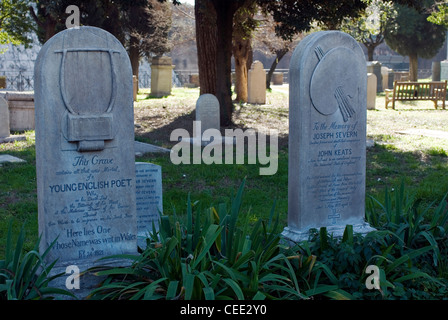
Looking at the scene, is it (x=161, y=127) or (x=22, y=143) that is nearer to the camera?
(x=22, y=143)

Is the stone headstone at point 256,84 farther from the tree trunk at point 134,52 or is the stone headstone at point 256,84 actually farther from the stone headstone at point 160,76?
the tree trunk at point 134,52

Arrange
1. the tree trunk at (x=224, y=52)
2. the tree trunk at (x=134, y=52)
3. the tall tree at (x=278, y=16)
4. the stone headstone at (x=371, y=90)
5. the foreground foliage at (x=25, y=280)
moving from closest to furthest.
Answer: the foreground foliage at (x=25, y=280), the tall tree at (x=278, y=16), the tree trunk at (x=224, y=52), the stone headstone at (x=371, y=90), the tree trunk at (x=134, y=52)

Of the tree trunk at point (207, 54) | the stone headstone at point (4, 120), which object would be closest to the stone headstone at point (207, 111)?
the tree trunk at point (207, 54)

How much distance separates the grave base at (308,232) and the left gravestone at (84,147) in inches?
65.0

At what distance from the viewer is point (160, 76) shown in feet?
86.2

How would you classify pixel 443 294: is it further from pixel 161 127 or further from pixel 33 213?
pixel 161 127

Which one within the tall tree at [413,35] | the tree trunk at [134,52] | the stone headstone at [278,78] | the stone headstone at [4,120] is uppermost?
the tall tree at [413,35]

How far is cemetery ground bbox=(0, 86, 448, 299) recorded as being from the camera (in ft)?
15.6

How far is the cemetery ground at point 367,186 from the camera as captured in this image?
4.77 meters

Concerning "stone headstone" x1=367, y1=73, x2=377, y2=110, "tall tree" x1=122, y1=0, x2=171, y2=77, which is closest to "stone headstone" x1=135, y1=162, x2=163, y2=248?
"stone headstone" x1=367, y1=73, x2=377, y2=110

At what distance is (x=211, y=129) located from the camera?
13.1 m

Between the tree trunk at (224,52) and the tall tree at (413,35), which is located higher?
the tall tree at (413,35)
